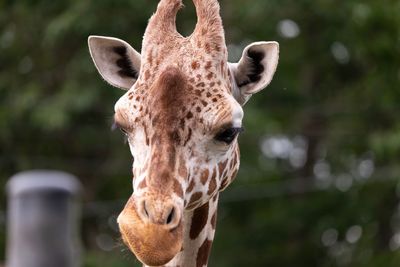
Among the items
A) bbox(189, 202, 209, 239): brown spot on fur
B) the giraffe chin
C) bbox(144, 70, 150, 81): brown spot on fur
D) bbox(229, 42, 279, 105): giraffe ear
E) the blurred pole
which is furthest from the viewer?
bbox(229, 42, 279, 105): giraffe ear

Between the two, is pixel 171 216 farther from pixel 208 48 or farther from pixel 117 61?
pixel 117 61

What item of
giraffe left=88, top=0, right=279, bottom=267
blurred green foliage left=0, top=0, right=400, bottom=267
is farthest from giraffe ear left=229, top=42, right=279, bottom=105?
blurred green foliage left=0, top=0, right=400, bottom=267

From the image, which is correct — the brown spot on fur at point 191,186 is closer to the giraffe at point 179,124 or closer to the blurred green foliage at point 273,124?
the giraffe at point 179,124

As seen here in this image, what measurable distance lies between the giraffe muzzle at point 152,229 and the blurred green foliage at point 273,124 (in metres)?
12.2

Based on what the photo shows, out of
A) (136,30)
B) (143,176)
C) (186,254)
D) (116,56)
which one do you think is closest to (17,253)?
(143,176)

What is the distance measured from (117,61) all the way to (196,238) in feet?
2.85

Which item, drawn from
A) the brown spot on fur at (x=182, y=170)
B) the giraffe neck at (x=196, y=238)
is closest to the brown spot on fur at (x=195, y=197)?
the brown spot on fur at (x=182, y=170)

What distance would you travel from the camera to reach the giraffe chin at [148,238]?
4.69 m

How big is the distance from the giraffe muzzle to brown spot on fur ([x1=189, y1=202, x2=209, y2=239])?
0.62 metres

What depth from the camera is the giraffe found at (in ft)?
15.6

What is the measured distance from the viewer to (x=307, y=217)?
19.4 metres

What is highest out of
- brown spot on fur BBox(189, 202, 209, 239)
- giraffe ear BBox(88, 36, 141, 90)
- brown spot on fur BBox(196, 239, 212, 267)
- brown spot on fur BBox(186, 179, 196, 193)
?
giraffe ear BBox(88, 36, 141, 90)

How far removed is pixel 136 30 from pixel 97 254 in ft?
10.1

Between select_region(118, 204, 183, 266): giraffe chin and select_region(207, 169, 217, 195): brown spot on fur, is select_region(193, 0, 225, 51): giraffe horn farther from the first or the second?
select_region(118, 204, 183, 266): giraffe chin
